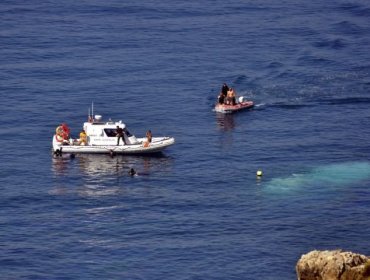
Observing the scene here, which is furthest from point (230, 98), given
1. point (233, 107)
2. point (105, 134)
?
point (105, 134)

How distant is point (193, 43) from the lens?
171500mm

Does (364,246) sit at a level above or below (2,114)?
below

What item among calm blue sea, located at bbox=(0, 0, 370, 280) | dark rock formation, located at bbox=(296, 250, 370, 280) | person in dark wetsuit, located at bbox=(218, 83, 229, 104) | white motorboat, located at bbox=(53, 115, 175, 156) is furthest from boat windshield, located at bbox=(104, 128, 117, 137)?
dark rock formation, located at bbox=(296, 250, 370, 280)

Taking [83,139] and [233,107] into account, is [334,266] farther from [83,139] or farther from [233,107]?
[233,107]

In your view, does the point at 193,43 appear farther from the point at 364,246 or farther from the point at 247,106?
the point at 364,246

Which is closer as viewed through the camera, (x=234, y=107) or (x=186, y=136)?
(x=186, y=136)

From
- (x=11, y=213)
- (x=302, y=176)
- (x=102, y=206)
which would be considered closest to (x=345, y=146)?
(x=302, y=176)

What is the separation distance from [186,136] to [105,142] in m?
10.4

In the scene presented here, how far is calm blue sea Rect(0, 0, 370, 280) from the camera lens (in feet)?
330

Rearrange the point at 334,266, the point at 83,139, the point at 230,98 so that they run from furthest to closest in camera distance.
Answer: the point at 230,98, the point at 83,139, the point at 334,266

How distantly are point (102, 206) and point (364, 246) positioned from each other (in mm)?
24900

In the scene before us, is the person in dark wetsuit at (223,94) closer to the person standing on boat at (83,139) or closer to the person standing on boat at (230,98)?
the person standing on boat at (230,98)

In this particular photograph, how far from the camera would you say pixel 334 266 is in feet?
230

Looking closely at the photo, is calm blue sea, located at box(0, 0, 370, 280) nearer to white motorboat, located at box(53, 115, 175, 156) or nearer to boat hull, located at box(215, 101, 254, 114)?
white motorboat, located at box(53, 115, 175, 156)
